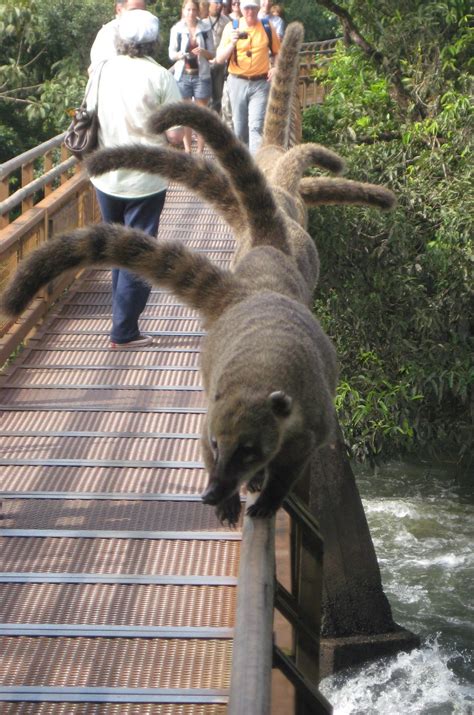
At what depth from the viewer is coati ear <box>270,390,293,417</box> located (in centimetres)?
332

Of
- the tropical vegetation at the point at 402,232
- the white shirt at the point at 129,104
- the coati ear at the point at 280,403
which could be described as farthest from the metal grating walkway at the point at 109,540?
the tropical vegetation at the point at 402,232

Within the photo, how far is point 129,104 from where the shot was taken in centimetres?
583

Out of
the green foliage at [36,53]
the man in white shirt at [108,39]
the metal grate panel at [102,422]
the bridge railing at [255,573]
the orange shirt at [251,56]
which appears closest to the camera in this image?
the bridge railing at [255,573]

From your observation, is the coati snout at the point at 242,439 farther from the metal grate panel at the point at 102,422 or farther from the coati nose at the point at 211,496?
the metal grate panel at the point at 102,422

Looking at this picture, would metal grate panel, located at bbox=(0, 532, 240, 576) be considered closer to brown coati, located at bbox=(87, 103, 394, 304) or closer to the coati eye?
the coati eye

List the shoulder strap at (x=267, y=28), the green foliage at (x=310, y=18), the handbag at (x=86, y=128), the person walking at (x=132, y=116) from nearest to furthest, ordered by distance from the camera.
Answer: the person walking at (x=132, y=116)
the handbag at (x=86, y=128)
the shoulder strap at (x=267, y=28)
the green foliage at (x=310, y=18)

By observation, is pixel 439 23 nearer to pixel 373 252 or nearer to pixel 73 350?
pixel 373 252

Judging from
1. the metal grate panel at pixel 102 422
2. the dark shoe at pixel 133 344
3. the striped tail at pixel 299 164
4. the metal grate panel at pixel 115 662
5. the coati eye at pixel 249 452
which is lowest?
the dark shoe at pixel 133 344

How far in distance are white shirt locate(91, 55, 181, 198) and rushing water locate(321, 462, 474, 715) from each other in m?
4.96

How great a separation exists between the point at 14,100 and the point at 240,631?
17418mm

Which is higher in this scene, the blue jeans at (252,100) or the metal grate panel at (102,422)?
the blue jeans at (252,100)

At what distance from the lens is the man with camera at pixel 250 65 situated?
9.41 m

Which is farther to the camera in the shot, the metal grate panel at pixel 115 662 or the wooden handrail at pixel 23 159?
the wooden handrail at pixel 23 159

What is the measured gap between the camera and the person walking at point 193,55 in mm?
10633
